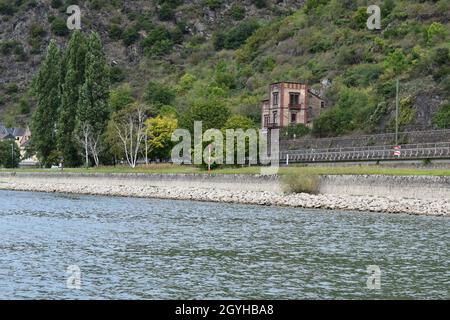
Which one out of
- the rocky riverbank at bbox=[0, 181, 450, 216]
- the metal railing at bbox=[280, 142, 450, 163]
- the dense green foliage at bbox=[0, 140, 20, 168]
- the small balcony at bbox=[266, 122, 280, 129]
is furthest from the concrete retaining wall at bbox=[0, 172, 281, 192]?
the small balcony at bbox=[266, 122, 280, 129]

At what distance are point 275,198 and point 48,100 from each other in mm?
48074

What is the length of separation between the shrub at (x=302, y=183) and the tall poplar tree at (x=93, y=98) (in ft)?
120

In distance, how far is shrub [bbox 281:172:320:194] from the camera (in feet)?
170

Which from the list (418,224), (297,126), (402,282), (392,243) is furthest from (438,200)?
(297,126)

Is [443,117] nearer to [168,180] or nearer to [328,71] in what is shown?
[168,180]

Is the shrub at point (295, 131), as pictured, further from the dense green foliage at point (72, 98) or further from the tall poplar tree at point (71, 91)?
the tall poplar tree at point (71, 91)

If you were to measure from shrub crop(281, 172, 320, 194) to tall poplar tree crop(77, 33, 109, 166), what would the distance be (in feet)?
120

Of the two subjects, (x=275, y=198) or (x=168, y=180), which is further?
(x=168, y=180)

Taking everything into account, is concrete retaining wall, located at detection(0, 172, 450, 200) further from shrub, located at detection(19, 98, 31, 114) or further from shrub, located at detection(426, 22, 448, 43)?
shrub, located at detection(19, 98, 31, 114)

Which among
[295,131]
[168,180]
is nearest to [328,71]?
[295,131]

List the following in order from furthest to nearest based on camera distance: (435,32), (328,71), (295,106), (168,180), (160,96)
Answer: (328,71) → (160,96) → (435,32) → (295,106) → (168,180)

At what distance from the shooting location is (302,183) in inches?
2045

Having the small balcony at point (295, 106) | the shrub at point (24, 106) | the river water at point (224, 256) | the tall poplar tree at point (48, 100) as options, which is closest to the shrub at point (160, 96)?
the small balcony at point (295, 106)
